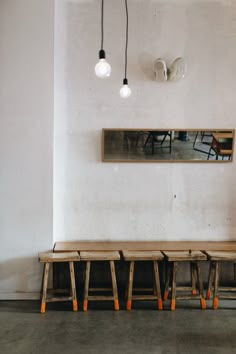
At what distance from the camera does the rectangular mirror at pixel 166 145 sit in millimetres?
4078

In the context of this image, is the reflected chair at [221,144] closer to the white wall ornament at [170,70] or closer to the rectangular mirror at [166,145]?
the rectangular mirror at [166,145]

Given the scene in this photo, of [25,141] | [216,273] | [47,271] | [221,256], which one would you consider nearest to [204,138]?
[221,256]

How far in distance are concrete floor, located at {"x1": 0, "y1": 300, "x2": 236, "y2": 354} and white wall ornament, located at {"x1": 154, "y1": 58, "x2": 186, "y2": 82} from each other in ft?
8.25

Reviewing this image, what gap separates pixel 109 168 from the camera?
412 centimetres

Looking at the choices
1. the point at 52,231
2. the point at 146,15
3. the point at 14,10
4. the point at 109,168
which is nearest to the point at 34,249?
the point at 52,231

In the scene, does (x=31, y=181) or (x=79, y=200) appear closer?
(x=31, y=181)

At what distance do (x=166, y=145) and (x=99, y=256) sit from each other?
1518 millimetres

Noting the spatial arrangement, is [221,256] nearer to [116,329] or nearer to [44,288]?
[116,329]

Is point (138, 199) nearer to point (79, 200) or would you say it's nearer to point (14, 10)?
point (79, 200)

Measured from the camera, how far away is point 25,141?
12.1ft

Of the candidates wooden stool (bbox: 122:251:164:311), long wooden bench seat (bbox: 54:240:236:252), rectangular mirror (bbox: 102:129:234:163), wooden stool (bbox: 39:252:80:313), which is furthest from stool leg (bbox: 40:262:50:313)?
rectangular mirror (bbox: 102:129:234:163)

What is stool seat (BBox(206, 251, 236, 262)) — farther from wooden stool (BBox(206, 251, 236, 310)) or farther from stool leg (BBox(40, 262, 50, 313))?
stool leg (BBox(40, 262, 50, 313))

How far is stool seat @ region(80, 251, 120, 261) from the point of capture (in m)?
3.51

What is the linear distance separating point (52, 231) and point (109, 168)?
99 cm
